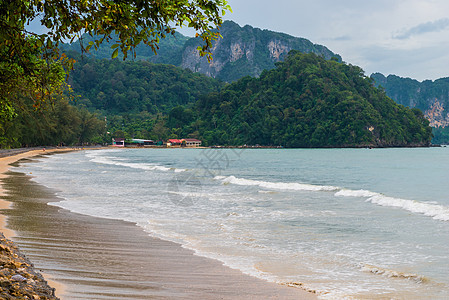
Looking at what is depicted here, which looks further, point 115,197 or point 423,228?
point 115,197

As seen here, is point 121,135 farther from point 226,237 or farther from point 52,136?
point 226,237

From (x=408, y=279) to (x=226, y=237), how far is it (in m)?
5.17

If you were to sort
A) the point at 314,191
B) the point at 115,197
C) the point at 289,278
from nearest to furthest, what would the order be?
the point at 289,278 < the point at 115,197 < the point at 314,191

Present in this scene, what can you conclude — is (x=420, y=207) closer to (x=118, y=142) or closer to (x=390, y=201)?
(x=390, y=201)

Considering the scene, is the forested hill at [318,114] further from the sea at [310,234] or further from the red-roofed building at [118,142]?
the sea at [310,234]

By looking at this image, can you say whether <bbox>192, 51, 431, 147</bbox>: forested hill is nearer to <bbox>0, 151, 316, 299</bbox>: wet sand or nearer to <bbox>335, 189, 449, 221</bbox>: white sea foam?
<bbox>335, 189, 449, 221</bbox>: white sea foam

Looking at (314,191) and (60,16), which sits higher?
(60,16)

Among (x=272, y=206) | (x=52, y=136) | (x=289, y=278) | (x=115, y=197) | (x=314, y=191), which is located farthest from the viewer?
(x=52, y=136)

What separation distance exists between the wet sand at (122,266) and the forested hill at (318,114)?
170 meters

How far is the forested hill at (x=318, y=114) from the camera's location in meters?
175

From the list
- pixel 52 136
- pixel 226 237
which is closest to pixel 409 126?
pixel 52 136

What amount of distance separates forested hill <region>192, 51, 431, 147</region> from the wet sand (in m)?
170

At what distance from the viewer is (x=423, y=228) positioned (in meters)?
13.4

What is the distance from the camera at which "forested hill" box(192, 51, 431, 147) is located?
175 m
